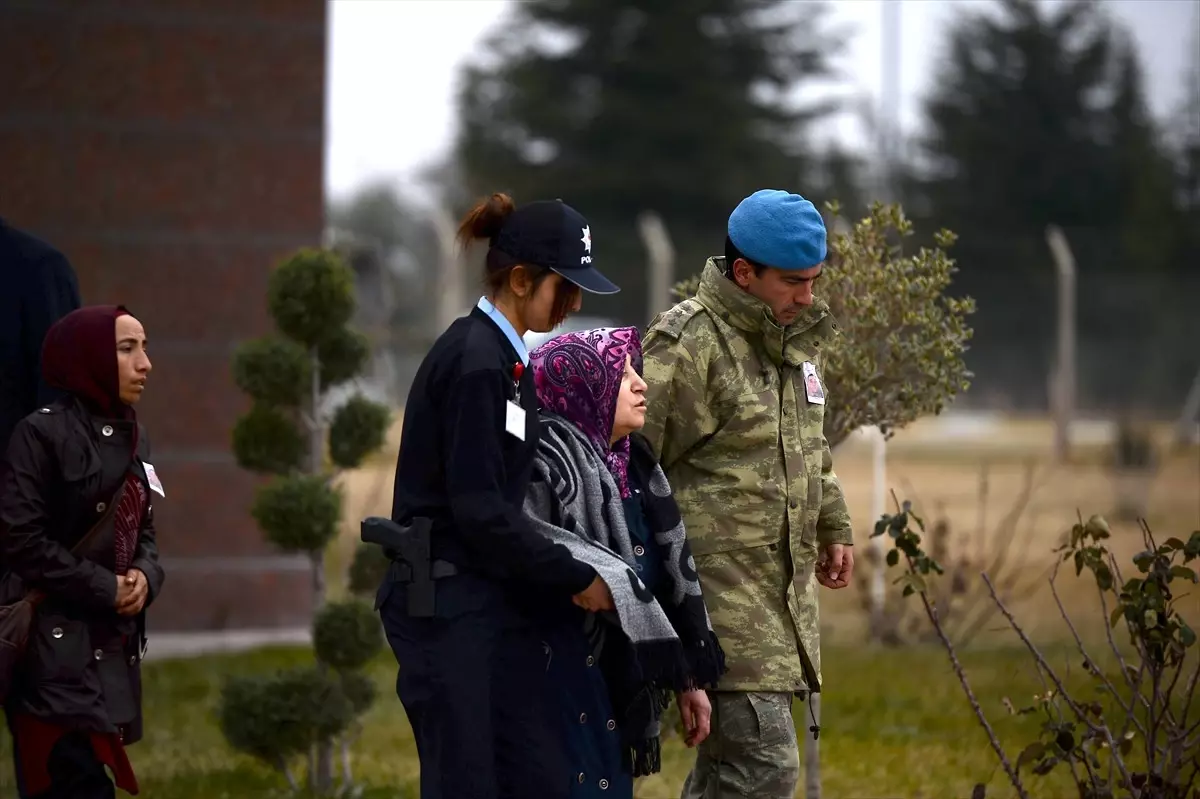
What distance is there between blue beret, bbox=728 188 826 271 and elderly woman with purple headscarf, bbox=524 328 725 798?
1.73 ft

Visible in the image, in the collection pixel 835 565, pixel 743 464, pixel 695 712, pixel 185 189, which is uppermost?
pixel 185 189

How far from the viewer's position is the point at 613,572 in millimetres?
3602

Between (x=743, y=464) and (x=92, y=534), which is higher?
(x=743, y=464)

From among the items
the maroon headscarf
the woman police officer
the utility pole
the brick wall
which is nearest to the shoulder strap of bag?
the maroon headscarf

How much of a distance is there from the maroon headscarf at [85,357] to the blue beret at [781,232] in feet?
5.37

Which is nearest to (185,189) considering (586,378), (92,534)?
(92,534)

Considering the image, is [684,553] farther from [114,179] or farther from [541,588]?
[114,179]

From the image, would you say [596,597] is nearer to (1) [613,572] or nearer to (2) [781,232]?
(1) [613,572]

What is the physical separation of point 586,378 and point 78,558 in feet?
4.97

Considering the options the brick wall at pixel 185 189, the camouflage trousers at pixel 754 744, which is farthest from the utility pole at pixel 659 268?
the camouflage trousers at pixel 754 744

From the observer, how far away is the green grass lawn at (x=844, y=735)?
633cm

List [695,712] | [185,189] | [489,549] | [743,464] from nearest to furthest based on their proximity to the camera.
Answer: [489,549] < [695,712] < [743,464] < [185,189]

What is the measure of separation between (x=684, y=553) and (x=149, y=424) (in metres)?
5.96

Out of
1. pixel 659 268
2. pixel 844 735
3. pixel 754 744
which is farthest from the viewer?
pixel 659 268
